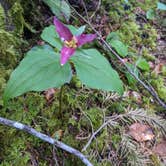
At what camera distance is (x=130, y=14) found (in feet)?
7.49

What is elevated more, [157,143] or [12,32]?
[12,32]

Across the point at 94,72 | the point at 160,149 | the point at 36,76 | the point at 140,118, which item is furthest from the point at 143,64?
the point at 36,76

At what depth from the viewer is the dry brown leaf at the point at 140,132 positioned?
1488 mm

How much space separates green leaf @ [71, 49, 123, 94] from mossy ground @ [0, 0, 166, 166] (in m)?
0.38

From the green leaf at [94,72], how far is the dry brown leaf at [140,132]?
432 millimetres

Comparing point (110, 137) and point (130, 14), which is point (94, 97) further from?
point (130, 14)

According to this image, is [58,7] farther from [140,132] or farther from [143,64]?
[140,132]

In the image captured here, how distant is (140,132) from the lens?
1.51 metres

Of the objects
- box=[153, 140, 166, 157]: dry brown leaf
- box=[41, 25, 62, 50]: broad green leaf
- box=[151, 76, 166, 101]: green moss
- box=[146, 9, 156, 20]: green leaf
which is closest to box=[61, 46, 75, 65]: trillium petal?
box=[41, 25, 62, 50]: broad green leaf

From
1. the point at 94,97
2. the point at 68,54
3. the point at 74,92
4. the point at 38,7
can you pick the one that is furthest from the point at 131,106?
the point at 38,7

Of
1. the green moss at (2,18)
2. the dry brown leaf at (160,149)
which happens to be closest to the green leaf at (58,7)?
the green moss at (2,18)

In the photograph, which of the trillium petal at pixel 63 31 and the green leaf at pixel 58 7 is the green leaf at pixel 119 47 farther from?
the trillium petal at pixel 63 31

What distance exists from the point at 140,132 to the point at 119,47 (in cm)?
60

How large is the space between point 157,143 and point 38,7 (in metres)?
1.11
